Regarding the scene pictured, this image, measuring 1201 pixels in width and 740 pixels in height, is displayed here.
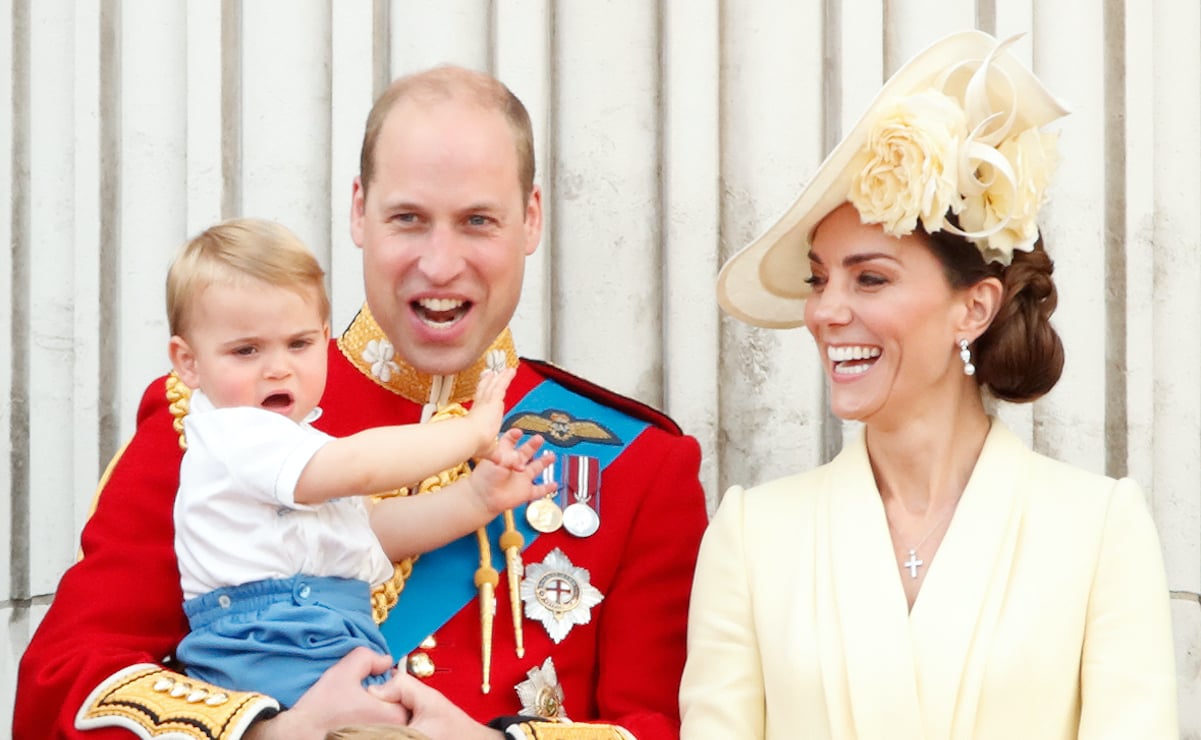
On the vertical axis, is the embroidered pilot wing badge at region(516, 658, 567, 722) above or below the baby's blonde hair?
below

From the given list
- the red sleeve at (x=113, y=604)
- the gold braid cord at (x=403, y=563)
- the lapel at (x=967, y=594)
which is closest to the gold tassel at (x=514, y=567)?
the gold braid cord at (x=403, y=563)

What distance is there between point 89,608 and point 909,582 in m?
1.22

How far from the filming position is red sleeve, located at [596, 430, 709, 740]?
294cm

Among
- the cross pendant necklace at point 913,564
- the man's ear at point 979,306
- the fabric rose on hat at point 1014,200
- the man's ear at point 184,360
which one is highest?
the fabric rose on hat at point 1014,200

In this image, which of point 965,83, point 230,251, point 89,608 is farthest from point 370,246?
point 965,83

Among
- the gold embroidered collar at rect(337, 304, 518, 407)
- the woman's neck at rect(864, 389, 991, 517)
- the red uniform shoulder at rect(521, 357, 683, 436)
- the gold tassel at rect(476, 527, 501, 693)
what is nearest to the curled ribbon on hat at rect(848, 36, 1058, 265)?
the woman's neck at rect(864, 389, 991, 517)

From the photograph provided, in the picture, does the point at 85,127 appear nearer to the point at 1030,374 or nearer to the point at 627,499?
the point at 627,499

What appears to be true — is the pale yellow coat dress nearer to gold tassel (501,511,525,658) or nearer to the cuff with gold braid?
the cuff with gold braid

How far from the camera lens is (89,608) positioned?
2.77 m

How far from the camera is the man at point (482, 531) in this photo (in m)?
2.80

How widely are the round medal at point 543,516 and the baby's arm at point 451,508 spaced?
13 cm

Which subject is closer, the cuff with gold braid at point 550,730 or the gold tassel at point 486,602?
the cuff with gold braid at point 550,730

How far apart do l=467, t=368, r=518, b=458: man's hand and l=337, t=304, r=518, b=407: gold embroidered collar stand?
240 millimetres

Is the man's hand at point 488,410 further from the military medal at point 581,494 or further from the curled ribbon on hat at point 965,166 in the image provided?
the curled ribbon on hat at point 965,166
